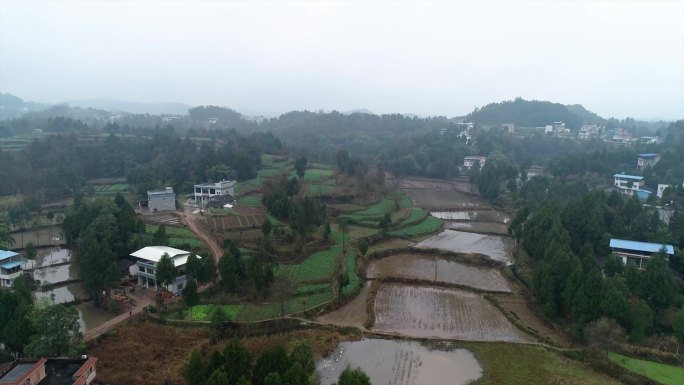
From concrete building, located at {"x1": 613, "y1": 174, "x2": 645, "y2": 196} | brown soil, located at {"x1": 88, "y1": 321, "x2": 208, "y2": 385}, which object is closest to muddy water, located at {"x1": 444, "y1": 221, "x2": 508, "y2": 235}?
concrete building, located at {"x1": 613, "y1": 174, "x2": 645, "y2": 196}

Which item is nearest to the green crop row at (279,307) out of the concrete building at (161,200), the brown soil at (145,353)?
the brown soil at (145,353)

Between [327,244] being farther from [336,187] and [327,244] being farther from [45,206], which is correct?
[45,206]

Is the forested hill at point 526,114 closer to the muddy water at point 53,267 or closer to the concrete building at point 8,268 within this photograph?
the muddy water at point 53,267

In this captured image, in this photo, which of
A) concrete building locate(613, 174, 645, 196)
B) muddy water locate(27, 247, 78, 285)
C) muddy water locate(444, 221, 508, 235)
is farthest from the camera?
concrete building locate(613, 174, 645, 196)

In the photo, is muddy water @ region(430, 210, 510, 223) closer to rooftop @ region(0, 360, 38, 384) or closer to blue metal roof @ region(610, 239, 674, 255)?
blue metal roof @ region(610, 239, 674, 255)

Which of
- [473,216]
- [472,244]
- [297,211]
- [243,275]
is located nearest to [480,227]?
[473,216]

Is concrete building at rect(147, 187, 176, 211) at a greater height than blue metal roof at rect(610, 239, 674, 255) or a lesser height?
greater

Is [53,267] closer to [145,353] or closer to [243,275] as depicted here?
[243,275]
